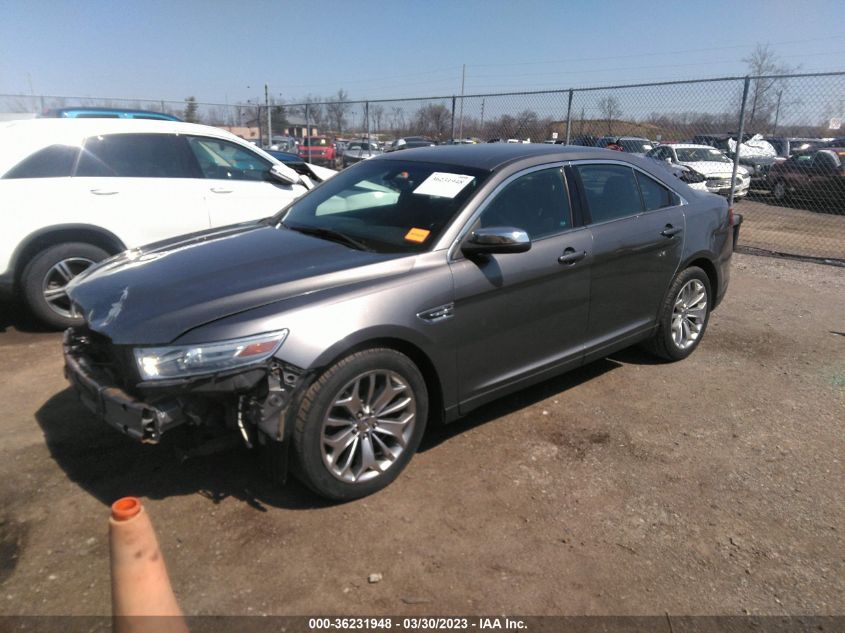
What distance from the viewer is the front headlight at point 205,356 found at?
8.98ft

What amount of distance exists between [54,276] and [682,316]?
17.2ft

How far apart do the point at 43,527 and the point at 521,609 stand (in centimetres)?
221

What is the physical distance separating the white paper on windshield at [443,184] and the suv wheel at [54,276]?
3.31m

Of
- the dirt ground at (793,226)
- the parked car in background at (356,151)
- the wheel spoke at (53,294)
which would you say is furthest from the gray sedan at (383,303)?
the parked car in background at (356,151)

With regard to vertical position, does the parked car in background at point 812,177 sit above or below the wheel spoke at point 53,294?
above

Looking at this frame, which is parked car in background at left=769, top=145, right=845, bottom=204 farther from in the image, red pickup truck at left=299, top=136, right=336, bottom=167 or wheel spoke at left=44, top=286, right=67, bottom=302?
wheel spoke at left=44, top=286, right=67, bottom=302

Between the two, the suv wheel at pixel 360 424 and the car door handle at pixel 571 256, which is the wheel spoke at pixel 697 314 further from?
the suv wheel at pixel 360 424

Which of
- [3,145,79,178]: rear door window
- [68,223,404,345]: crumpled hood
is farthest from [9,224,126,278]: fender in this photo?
[68,223,404,345]: crumpled hood

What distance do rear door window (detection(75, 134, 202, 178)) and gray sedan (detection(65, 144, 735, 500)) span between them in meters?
2.26

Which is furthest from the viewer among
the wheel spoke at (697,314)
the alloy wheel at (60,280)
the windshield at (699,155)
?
the windshield at (699,155)

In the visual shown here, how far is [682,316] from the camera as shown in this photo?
16.5 ft

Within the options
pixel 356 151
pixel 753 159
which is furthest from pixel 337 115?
pixel 753 159

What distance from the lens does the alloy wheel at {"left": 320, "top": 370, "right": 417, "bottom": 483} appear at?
118 inches

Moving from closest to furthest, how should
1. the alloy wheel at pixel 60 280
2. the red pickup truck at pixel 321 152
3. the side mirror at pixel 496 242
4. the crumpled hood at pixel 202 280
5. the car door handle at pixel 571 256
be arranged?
the crumpled hood at pixel 202 280 → the side mirror at pixel 496 242 → the car door handle at pixel 571 256 → the alloy wheel at pixel 60 280 → the red pickup truck at pixel 321 152
